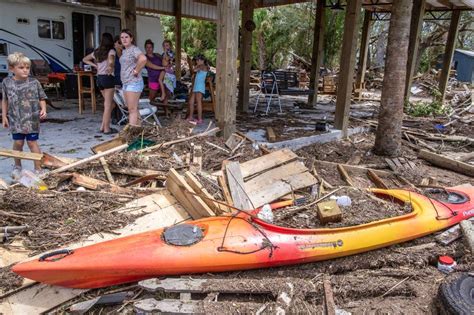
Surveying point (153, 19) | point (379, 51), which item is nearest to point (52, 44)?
point (153, 19)

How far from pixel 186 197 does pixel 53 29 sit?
452 inches

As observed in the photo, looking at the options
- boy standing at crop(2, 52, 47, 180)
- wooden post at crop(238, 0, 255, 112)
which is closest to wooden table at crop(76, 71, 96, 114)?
wooden post at crop(238, 0, 255, 112)

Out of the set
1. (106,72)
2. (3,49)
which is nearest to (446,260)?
(106,72)

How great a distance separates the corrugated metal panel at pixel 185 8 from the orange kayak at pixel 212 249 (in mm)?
12349

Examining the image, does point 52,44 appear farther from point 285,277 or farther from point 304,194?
point 285,277

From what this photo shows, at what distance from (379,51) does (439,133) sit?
18.0 metres

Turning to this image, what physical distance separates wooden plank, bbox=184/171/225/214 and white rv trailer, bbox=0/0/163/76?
10.1 meters

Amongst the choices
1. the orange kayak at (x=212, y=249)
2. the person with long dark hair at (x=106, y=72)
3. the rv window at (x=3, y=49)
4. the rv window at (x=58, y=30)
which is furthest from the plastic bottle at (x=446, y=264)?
the rv window at (x=58, y=30)

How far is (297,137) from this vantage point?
→ 752 centimetres

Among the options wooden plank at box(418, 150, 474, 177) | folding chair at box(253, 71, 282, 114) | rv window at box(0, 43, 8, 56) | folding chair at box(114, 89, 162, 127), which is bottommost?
wooden plank at box(418, 150, 474, 177)

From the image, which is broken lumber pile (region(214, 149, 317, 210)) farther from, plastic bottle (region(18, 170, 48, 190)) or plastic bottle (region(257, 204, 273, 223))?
plastic bottle (region(18, 170, 48, 190))

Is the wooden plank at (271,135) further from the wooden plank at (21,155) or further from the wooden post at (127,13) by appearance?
the wooden plank at (21,155)

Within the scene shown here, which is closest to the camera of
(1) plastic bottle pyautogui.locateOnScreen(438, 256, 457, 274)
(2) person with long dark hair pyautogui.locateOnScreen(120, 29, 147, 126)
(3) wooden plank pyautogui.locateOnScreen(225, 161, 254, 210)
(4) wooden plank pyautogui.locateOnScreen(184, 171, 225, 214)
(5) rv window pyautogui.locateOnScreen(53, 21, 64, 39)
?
(1) plastic bottle pyautogui.locateOnScreen(438, 256, 457, 274)

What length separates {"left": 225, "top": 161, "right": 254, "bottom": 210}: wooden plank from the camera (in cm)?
420
